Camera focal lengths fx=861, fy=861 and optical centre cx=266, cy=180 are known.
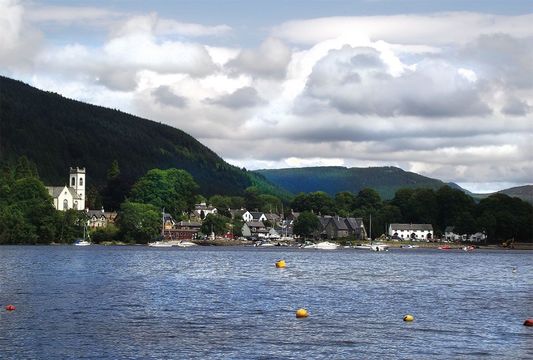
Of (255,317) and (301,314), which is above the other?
(301,314)

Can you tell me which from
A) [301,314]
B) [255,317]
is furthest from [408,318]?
[255,317]

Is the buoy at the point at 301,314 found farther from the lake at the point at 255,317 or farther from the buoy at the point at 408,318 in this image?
the buoy at the point at 408,318

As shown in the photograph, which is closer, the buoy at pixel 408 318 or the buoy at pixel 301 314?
the buoy at pixel 408 318

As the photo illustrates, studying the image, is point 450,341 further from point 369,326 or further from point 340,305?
point 340,305

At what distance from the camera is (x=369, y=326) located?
178 ft

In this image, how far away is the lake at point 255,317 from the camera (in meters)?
44.8

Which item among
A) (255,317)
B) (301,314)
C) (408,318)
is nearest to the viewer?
(408,318)

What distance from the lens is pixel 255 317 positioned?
57.5m

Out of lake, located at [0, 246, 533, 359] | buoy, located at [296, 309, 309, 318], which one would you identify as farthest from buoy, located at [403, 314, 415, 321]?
buoy, located at [296, 309, 309, 318]

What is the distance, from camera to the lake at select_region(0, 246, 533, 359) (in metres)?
44.8

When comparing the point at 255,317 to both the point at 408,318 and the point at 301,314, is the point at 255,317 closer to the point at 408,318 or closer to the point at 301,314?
the point at 301,314

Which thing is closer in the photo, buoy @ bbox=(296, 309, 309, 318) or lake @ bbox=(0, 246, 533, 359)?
lake @ bbox=(0, 246, 533, 359)

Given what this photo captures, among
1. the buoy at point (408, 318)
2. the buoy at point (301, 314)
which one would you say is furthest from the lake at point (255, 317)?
the buoy at point (301, 314)

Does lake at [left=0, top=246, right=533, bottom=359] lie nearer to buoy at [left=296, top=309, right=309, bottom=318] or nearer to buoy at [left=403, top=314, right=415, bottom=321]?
buoy at [left=403, top=314, right=415, bottom=321]
